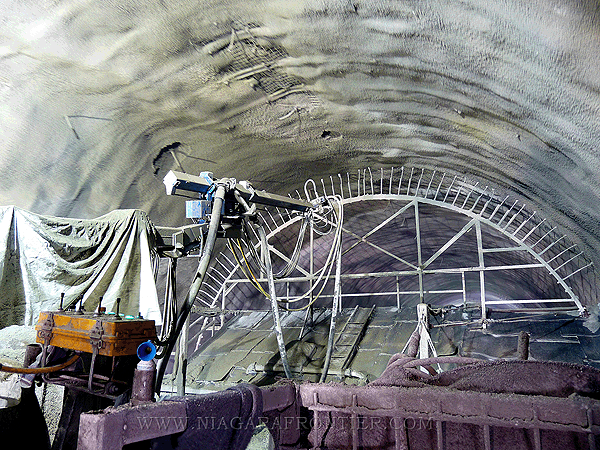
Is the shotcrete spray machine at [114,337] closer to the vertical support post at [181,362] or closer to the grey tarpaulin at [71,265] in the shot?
the grey tarpaulin at [71,265]

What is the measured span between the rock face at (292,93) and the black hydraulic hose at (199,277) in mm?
1488


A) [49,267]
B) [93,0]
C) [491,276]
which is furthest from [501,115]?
[491,276]

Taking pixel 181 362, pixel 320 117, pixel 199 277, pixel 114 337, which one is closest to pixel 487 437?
pixel 199 277

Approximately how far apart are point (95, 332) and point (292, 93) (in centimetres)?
318

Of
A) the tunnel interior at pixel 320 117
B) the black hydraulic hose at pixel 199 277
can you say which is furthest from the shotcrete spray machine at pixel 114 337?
the tunnel interior at pixel 320 117

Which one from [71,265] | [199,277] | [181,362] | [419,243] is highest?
[419,243]

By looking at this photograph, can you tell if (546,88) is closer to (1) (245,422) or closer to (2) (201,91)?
(1) (245,422)

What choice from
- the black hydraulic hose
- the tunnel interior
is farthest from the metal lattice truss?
the black hydraulic hose

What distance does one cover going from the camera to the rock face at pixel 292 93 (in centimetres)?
304

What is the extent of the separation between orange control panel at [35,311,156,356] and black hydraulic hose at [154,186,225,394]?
0.81ft

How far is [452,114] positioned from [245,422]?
373 centimetres

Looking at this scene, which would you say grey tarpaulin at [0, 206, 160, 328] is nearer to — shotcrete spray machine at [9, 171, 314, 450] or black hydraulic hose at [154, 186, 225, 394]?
shotcrete spray machine at [9, 171, 314, 450]

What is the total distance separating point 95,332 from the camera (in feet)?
10.4

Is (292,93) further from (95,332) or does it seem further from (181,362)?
(181,362)
